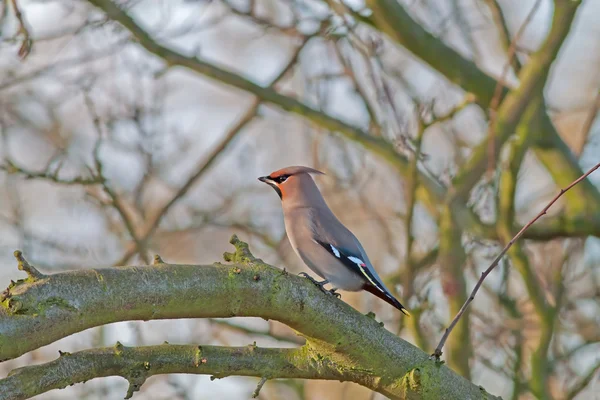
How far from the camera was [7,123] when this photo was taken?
745 centimetres

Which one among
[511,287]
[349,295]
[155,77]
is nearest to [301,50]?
[155,77]

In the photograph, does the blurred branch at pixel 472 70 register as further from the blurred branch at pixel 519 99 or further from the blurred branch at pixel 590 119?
the blurred branch at pixel 590 119

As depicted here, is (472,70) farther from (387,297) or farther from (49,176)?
(49,176)

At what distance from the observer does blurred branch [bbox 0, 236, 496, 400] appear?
2662 mm

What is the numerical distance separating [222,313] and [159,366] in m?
0.29

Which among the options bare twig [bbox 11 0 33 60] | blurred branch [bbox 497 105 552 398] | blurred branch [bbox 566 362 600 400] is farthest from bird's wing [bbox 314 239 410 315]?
bare twig [bbox 11 0 33 60]

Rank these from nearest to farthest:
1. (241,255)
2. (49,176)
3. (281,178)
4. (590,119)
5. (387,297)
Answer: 1. (241,255)
2. (387,297)
3. (281,178)
4. (49,176)
5. (590,119)

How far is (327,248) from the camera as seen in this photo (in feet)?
15.7

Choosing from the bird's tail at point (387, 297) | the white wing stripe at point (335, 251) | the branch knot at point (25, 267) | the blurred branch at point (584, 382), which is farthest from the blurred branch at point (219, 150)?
the branch knot at point (25, 267)

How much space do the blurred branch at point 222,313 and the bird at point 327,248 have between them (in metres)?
1.07

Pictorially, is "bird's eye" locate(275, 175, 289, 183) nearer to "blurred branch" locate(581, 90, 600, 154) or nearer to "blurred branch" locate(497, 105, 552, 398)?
"blurred branch" locate(497, 105, 552, 398)

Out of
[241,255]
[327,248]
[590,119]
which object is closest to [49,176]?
[327,248]

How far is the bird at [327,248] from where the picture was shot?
469 cm

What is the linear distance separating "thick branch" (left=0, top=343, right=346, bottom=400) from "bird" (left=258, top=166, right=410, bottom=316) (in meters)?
1.21
